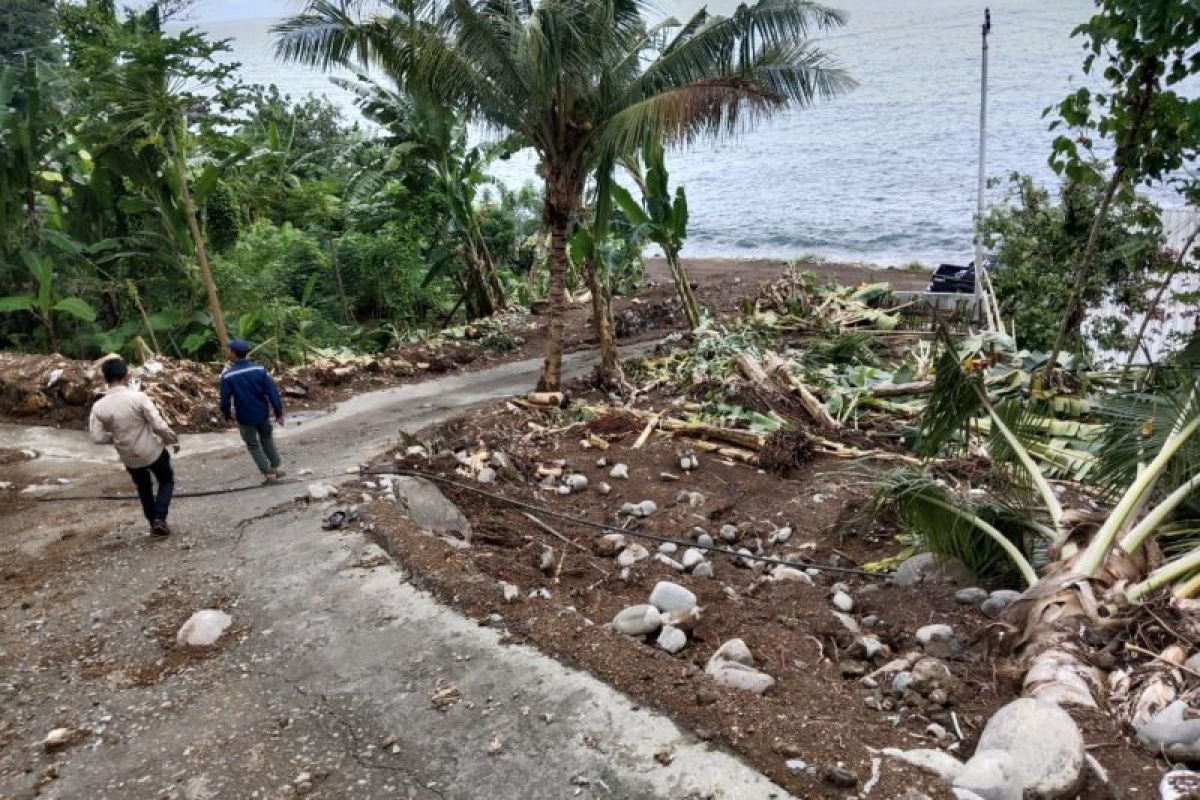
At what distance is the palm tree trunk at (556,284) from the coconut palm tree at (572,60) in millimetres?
53

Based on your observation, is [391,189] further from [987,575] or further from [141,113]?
[987,575]

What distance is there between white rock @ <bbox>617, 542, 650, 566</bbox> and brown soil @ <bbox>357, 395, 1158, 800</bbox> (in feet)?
0.35

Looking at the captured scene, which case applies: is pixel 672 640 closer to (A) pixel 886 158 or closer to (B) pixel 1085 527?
(B) pixel 1085 527

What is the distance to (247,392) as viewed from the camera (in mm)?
7586

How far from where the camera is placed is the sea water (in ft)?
121

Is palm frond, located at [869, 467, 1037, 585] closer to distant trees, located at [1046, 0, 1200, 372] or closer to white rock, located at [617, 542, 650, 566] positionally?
white rock, located at [617, 542, 650, 566]

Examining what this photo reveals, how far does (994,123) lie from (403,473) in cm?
5725

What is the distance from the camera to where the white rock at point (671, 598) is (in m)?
5.51

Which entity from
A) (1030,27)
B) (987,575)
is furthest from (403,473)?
(1030,27)

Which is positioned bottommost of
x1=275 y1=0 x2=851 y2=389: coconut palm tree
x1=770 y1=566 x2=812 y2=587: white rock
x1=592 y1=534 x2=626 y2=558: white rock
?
x1=770 y1=566 x2=812 y2=587: white rock

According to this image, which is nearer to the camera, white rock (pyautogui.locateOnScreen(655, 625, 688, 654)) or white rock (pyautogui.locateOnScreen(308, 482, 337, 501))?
white rock (pyautogui.locateOnScreen(655, 625, 688, 654))

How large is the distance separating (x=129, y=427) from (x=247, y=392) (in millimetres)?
1185

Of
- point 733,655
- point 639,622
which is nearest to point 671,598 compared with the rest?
point 639,622

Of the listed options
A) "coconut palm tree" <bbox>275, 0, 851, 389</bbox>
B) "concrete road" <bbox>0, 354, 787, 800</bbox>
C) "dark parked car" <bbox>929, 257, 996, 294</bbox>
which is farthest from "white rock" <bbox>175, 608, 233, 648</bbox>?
"dark parked car" <bbox>929, 257, 996, 294</bbox>
